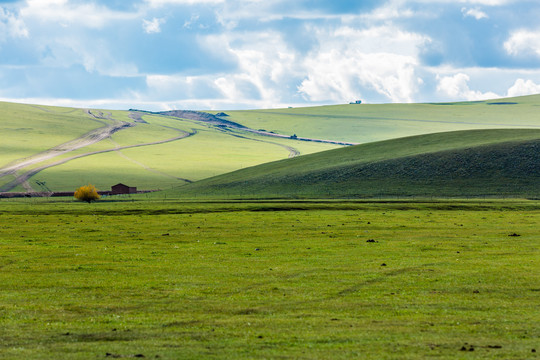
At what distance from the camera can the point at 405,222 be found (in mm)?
65812

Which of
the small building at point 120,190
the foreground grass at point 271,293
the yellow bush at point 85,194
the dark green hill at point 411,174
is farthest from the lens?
the small building at point 120,190

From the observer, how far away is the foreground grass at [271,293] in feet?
60.1

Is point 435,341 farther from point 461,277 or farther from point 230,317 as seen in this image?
point 461,277

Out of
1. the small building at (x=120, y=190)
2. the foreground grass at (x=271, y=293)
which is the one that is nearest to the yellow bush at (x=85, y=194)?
the small building at (x=120, y=190)

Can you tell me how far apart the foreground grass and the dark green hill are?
2780 inches

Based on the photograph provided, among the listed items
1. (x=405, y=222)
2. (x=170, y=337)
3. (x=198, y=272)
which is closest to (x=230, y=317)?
(x=170, y=337)

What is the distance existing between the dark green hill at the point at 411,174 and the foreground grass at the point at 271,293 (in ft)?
232

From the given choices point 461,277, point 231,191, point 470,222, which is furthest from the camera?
point 231,191

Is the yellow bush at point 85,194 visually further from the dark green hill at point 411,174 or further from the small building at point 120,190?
the small building at point 120,190

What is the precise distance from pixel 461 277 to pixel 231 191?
373ft

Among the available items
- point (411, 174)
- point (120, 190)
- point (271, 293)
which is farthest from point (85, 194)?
point (271, 293)

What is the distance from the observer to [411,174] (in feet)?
454

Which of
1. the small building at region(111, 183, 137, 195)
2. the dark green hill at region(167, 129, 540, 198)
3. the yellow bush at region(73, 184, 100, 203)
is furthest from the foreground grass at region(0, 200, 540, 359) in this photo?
the small building at region(111, 183, 137, 195)

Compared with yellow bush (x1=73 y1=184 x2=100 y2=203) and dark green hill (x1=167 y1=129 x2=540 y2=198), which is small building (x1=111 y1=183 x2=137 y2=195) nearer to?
dark green hill (x1=167 y1=129 x2=540 y2=198)
